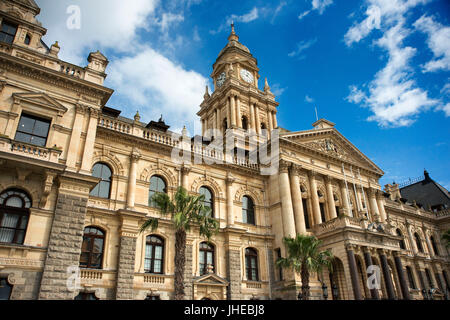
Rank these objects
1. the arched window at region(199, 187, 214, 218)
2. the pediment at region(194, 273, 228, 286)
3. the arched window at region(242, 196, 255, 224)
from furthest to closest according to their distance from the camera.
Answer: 1. the arched window at region(242, 196, 255, 224)
2. the arched window at region(199, 187, 214, 218)
3. the pediment at region(194, 273, 228, 286)

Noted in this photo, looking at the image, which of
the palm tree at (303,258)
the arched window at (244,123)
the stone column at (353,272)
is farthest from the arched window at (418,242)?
the palm tree at (303,258)

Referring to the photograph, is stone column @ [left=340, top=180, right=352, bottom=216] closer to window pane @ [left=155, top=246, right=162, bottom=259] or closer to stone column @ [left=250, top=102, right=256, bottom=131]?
stone column @ [left=250, top=102, right=256, bottom=131]

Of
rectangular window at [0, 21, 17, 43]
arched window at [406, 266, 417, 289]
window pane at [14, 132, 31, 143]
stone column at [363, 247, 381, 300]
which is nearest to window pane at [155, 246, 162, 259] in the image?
window pane at [14, 132, 31, 143]

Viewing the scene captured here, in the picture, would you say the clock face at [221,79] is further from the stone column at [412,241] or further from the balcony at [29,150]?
the stone column at [412,241]

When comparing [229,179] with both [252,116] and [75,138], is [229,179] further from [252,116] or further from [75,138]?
[252,116]

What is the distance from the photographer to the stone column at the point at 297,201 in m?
29.5

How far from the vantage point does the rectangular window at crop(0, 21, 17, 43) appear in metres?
20.7

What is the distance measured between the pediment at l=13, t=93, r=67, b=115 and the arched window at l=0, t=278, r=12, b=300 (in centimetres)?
981

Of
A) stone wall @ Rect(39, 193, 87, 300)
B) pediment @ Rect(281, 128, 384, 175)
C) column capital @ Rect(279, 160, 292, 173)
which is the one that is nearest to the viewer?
stone wall @ Rect(39, 193, 87, 300)

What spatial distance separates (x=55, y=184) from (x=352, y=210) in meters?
28.9
